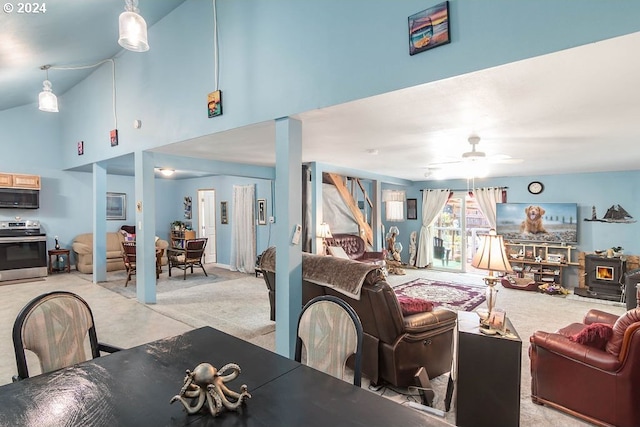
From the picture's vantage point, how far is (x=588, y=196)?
250 inches

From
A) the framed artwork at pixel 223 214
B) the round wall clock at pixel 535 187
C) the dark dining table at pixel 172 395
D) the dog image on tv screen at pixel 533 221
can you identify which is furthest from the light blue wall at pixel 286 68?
the framed artwork at pixel 223 214

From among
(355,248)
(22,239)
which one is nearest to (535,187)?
(355,248)

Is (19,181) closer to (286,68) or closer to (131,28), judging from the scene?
(131,28)

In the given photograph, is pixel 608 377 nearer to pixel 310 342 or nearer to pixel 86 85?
pixel 310 342

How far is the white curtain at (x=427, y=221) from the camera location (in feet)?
27.1

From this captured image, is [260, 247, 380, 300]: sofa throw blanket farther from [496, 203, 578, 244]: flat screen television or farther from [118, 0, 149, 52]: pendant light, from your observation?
[496, 203, 578, 244]: flat screen television

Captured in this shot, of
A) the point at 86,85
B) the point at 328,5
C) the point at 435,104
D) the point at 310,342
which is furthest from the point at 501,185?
the point at 86,85

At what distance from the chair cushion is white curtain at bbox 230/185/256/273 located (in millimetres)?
6483

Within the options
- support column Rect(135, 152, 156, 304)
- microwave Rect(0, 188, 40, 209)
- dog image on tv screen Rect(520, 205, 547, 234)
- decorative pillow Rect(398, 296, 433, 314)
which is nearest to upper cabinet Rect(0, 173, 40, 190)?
microwave Rect(0, 188, 40, 209)

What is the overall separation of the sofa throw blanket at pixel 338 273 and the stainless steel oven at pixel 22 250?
6.70m

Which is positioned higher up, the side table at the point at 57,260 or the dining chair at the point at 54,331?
the dining chair at the point at 54,331

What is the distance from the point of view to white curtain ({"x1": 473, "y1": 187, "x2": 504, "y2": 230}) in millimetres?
→ 7348

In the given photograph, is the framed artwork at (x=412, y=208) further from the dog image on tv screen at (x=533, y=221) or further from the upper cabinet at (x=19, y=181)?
the upper cabinet at (x=19, y=181)

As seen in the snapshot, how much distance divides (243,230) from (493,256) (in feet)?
20.8
